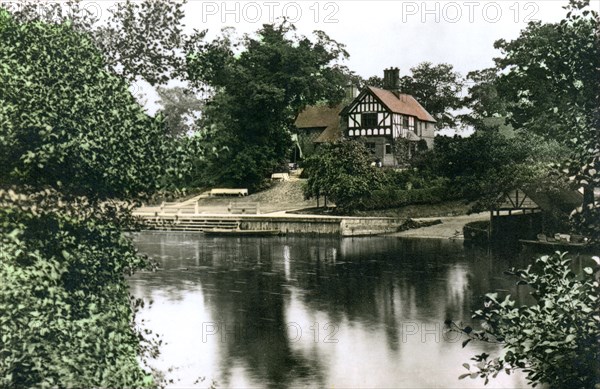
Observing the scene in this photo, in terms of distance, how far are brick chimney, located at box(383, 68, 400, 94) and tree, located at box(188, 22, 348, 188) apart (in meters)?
8.16

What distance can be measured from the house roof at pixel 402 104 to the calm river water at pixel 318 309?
1673 centimetres

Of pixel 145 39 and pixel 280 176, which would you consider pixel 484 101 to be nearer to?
pixel 280 176

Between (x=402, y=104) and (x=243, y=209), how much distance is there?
17.9 meters

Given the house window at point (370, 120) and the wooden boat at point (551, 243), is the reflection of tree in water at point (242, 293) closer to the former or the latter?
the wooden boat at point (551, 243)

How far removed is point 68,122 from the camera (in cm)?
727

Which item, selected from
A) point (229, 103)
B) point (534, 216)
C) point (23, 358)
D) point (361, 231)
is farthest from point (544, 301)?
point (229, 103)

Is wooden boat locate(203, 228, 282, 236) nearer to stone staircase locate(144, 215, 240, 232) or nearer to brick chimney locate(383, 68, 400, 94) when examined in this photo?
stone staircase locate(144, 215, 240, 232)

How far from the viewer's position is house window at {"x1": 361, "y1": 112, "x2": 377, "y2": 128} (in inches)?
1753

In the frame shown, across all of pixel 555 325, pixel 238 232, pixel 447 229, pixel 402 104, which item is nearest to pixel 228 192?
pixel 238 232

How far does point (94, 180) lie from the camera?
7.63 m

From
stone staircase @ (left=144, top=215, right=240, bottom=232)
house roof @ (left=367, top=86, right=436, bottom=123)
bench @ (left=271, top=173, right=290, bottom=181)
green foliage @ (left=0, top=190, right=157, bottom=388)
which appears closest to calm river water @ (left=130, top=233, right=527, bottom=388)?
stone staircase @ (left=144, top=215, right=240, bottom=232)

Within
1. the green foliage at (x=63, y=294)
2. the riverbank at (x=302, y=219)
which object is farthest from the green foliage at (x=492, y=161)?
the green foliage at (x=63, y=294)

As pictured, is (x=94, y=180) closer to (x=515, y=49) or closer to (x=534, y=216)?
(x=534, y=216)

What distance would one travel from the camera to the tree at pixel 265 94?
106 feet
